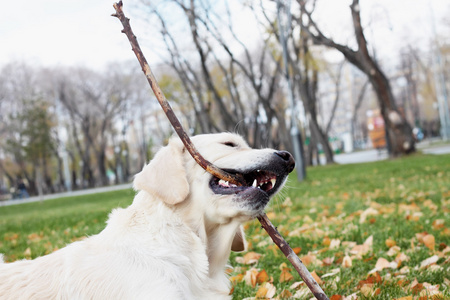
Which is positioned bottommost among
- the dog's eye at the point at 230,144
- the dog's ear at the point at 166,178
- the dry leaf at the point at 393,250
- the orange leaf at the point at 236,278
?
the dry leaf at the point at 393,250

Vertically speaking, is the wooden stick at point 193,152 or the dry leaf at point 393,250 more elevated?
the wooden stick at point 193,152

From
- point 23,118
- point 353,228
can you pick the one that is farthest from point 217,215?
point 23,118

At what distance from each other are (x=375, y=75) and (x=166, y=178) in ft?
58.6

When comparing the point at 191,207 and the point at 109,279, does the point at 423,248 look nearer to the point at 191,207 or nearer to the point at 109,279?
the point at 191,207

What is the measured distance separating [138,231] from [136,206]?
0.21 metres

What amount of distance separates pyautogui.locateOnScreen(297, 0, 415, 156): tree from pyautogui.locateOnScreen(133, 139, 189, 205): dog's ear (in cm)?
1446

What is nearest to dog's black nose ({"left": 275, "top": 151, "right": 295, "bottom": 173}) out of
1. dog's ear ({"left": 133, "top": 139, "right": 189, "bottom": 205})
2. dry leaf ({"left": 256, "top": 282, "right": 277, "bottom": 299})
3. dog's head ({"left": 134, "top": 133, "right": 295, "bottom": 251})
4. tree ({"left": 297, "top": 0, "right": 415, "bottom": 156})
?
dog's head ({"left": 134, "top": 133, "right": 295, "bottom": 251})

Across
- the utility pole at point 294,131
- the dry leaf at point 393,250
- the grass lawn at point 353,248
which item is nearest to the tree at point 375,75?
the utility pole at point 294,131

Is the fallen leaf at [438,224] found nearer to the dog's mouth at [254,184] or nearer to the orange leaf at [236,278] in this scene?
the orange leaf at [236,278]

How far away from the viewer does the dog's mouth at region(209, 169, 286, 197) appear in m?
2.81

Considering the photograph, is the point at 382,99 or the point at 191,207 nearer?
the point at 191,207

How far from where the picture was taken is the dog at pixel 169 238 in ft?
7.93

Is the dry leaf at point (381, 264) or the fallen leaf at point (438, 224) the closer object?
the dry leaf at point (381, 264)

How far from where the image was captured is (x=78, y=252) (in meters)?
2.59
